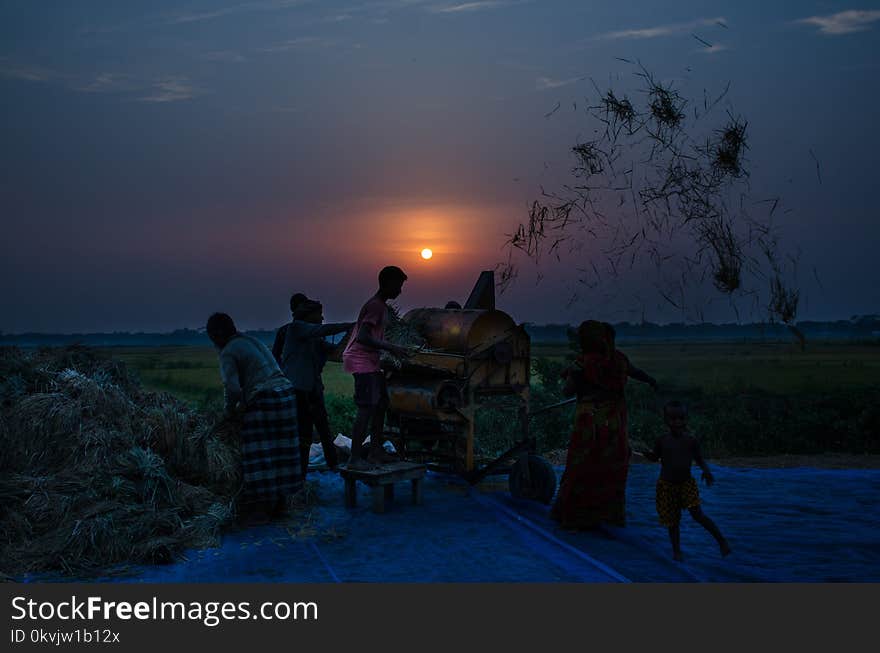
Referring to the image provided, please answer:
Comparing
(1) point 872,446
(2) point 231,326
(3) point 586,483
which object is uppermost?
(2) point 231,326

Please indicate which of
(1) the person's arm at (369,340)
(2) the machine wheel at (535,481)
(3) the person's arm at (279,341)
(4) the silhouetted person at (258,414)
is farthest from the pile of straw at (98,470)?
(2) the machine wheel at (535,481)

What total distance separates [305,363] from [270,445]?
191 centimetres

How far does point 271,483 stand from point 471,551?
198 cm

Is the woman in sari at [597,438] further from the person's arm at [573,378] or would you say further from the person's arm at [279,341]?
the person's arm at [279,341]

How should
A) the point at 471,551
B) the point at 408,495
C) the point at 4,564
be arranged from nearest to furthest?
the point at 4,564 → the point at 471,551 → the point at 408,495

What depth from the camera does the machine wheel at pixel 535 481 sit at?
7.83m

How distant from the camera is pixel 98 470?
6.75m

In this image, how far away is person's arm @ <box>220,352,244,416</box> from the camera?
22.1ft

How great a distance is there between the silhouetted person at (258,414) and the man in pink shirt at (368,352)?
0.74 metres

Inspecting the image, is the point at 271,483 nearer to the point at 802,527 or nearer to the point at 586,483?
the point at 586,483

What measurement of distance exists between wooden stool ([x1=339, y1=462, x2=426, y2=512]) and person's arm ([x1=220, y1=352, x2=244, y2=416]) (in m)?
1.43

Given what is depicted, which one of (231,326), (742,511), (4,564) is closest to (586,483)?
(742,511)

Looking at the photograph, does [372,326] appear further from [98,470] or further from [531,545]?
[98,470]

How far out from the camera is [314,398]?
8.97m
